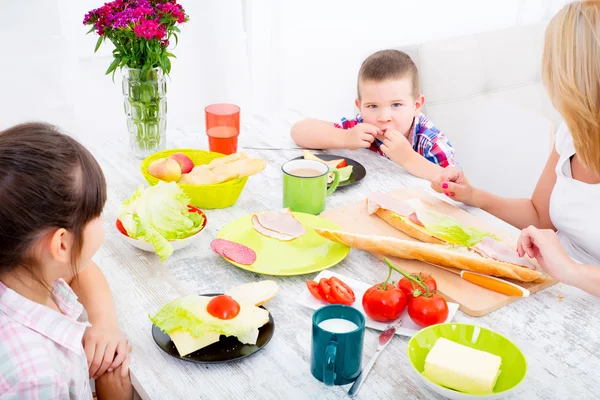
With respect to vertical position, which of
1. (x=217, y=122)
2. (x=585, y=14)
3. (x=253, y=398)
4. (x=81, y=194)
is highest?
(x=585, y=14)

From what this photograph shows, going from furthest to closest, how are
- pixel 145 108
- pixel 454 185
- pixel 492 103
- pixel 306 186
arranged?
pixel 492 103 < pixel 145 108 < pixel 454 185 < pixel 306 186

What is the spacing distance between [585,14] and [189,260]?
0.99 metres

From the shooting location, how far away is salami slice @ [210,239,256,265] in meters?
1.35

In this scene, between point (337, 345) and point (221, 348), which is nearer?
point (337, 345)

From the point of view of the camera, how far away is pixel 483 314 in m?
1.23

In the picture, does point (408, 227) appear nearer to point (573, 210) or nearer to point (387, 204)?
point (387, 204)

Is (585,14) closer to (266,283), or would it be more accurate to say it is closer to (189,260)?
(266,283)

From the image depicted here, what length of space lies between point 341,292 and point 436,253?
A: 24 cm

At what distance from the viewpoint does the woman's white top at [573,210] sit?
159cm

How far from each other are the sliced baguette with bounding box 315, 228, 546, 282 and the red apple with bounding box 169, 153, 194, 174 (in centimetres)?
46

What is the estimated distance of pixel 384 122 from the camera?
6.57ft

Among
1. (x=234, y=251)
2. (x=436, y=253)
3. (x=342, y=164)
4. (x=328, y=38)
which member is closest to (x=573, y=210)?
(x=436, y=253)

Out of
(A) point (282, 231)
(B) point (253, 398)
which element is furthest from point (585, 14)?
(B) point (253, 398)

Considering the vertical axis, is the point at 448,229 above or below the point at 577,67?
below
